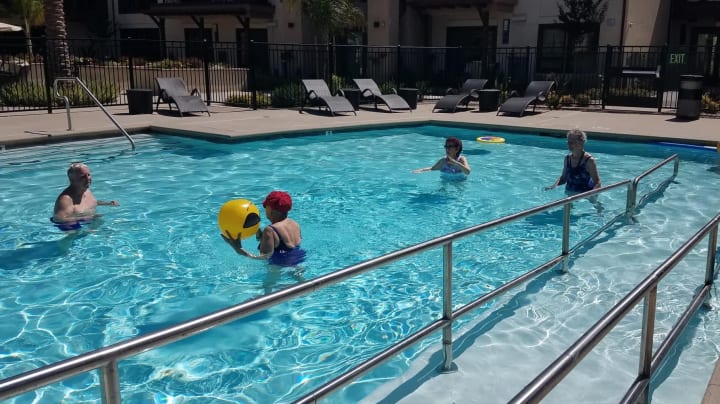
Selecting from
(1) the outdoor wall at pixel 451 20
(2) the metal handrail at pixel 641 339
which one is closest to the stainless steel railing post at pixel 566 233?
(2) the metal handrail at pixel 641 339

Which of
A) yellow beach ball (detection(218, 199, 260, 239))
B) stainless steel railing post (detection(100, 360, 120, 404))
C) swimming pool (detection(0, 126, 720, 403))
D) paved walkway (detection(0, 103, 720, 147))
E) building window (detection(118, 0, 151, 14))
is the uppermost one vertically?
building window (detection(118, 0, 151, 14))

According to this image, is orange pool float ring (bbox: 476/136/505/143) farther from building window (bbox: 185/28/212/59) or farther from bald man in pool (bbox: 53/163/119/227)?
building window (bbox: 185/28/212/59)

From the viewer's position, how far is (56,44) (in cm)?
1858

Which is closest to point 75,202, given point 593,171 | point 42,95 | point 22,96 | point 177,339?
point 177,339

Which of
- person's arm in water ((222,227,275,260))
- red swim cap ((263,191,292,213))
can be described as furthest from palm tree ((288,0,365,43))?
person's arm in water ((222,227,275,260))

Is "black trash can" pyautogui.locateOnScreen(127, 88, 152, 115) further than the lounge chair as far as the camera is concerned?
No

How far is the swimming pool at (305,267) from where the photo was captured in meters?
4.30

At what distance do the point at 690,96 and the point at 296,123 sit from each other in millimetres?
9970

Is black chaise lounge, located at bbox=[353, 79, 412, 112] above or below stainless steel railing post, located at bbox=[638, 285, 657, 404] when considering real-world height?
above

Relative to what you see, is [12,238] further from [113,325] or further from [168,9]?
[168,9]

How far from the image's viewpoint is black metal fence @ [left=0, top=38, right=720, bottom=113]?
59.8ft

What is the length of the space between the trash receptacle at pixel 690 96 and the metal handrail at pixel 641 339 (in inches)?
536

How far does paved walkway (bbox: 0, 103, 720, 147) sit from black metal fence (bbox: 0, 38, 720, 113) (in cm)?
135

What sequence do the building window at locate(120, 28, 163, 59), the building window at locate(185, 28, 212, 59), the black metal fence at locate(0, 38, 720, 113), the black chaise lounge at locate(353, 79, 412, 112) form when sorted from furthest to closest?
1. the building window at locate(120, 28, 163, 59)
2. the building window at locate(185, 28, 212, 59)
3. the black chaise lounge at locate(353, 79, 412, 112)
4. the black metal fence at locate(0, 38, 720, 113)
